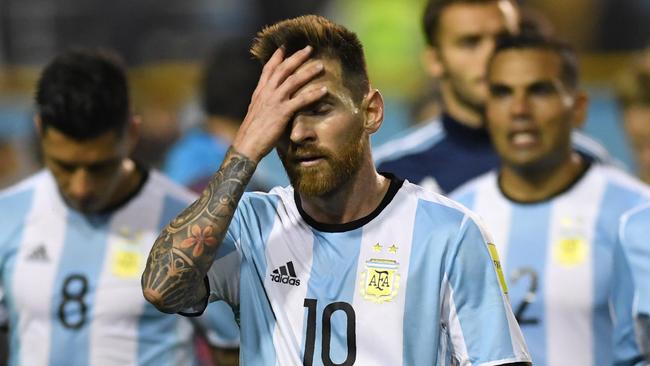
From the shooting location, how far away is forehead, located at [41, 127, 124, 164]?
17.5 feet

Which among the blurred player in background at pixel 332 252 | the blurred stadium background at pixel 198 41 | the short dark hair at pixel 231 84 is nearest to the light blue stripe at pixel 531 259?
the blurred player in background at pixel 332 252

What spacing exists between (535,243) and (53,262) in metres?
1.85

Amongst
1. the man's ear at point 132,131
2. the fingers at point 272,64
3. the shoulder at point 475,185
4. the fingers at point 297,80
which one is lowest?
the fingers at point 297,80

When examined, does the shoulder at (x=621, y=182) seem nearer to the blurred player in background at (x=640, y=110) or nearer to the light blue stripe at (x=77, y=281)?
the blurred player in background at (x=640, y=110)

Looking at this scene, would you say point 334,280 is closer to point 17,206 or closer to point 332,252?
point 332,252

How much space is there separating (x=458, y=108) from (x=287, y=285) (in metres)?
2.91

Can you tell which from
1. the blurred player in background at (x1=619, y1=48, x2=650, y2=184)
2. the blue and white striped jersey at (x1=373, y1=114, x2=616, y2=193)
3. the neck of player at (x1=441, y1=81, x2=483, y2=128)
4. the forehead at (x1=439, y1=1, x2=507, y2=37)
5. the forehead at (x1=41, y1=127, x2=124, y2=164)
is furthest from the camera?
the blurred player in background at (x1=619, y1=48, x2=650, y2=184)

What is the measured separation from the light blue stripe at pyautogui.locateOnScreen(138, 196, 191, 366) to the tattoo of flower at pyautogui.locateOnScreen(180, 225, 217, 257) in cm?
171

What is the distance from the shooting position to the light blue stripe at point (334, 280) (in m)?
3.87

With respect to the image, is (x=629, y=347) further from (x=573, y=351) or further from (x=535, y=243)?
(x=535, y=243)

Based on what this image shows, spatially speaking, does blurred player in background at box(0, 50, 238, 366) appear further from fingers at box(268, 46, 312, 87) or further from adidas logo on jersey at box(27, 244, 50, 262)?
fingers at box(268, 46, 312, 87)

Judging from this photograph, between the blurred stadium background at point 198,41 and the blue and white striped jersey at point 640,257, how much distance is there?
6517 millimetres

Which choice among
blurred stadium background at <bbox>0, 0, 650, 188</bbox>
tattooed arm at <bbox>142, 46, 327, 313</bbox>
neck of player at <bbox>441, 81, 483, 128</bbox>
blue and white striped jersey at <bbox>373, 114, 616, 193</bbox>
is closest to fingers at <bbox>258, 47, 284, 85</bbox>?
tattooed arm at <bbox>142, 46, 327, 313</bbox>

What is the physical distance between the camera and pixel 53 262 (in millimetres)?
5539
